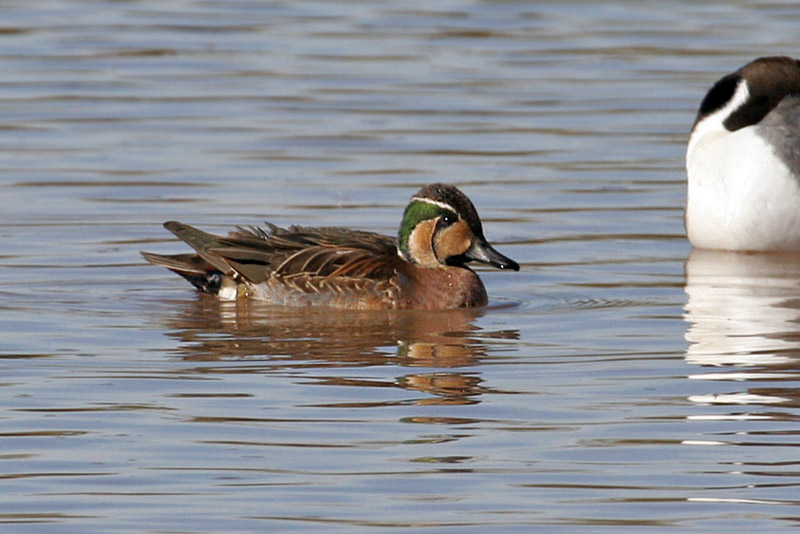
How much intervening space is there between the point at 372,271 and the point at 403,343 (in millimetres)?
1105

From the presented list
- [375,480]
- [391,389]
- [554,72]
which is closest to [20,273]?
[391,389]

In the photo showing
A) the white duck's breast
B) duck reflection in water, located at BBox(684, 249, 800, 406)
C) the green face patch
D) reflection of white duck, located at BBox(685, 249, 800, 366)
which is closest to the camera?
duck reflection in water, located at BBox(684, 249, 800, 406)

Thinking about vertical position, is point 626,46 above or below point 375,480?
above

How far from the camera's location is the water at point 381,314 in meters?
6.88

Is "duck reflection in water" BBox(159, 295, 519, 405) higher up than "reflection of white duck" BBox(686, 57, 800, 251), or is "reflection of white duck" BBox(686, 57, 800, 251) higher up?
"reflection of white duck" BBox(686, 57, 800, 251)

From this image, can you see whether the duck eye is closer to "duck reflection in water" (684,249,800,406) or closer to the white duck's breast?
"duck reflection in water" (684,249,800,406)

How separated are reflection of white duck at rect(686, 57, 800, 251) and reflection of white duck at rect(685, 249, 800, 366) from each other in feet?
0.49

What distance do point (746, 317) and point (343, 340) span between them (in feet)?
6.77

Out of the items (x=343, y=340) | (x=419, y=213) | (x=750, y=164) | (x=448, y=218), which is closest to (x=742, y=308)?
(x=448, y=218)

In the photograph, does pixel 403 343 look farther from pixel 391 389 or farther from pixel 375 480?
pixel 375 480

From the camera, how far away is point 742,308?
10.7 meters

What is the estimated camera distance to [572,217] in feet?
43.6

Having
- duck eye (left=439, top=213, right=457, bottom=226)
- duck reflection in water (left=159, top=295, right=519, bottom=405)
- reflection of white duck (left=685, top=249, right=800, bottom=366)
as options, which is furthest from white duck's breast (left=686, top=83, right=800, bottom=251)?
duck reflection in water (left=159, top=295, right=519, bottom=405)

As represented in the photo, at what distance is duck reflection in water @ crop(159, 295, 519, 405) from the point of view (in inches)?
345
